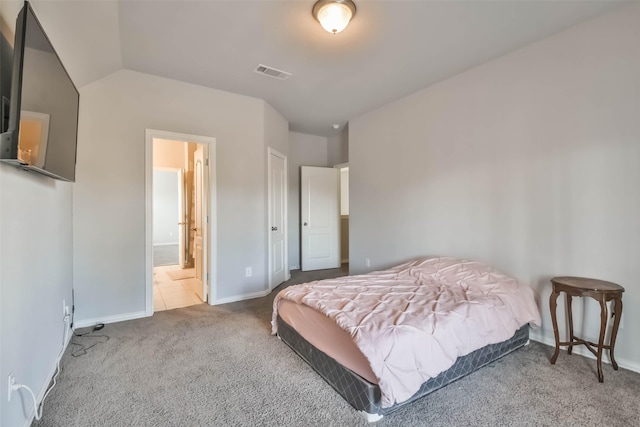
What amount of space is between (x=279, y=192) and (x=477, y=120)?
9.21ft

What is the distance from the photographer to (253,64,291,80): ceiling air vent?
10.0ft

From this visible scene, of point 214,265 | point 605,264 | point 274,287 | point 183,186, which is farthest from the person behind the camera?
point 183,186

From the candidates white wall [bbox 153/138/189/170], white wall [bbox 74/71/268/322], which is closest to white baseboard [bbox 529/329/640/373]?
white wall [bbox 74/71/268/322]

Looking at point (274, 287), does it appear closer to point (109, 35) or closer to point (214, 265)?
point (214, 265)

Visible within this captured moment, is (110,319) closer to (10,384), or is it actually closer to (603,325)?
(10,384)

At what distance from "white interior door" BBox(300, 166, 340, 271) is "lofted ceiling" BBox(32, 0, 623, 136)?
2.17 meters

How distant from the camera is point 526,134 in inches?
104

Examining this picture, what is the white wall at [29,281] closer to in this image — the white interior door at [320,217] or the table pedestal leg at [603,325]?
Result: the table pedestal leg at [603,325]

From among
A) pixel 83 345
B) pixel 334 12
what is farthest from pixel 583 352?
pixel 83 345

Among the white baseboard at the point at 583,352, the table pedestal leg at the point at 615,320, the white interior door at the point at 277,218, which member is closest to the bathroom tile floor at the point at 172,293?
the white interior door at the point at 277,218

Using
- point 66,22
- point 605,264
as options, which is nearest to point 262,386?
point 605,264

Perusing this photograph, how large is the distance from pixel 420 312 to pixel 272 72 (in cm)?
278

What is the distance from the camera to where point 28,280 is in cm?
165

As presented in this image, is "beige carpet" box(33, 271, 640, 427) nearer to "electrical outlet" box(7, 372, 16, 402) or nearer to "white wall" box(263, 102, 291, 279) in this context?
"electrical outlet" box(7, 372, 16, 402)
